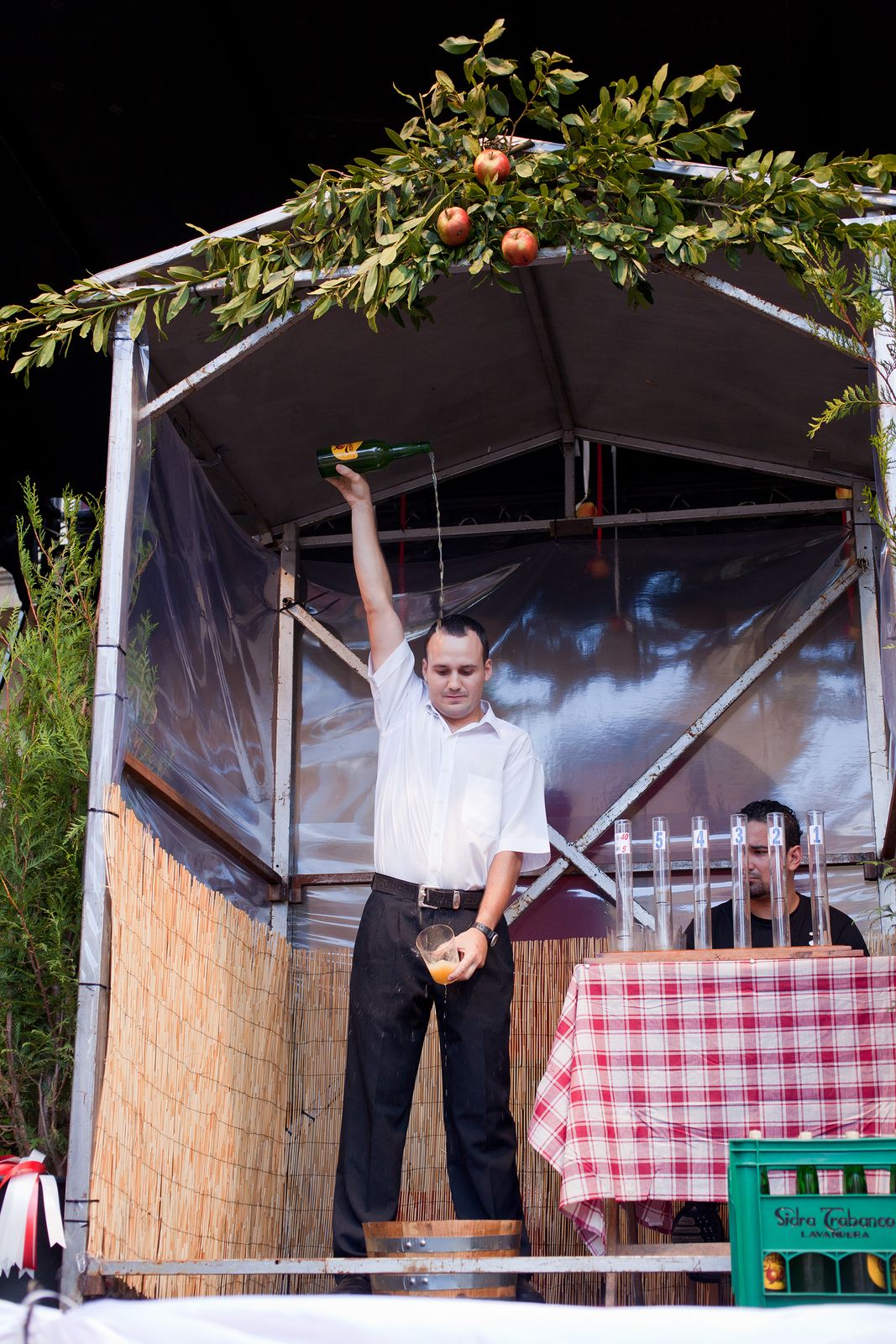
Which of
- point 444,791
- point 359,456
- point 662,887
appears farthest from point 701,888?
point 359,456

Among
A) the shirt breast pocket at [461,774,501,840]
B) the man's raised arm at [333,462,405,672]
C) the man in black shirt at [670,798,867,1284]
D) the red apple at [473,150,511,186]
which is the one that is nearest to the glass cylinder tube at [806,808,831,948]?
the man in black shirt at [670,798,867,1284]

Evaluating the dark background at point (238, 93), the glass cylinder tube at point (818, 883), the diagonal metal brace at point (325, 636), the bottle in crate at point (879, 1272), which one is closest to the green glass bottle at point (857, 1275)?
the bottle in crate at point (879, 1272)

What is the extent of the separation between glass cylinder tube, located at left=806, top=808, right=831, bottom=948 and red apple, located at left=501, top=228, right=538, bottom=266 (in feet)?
5.10

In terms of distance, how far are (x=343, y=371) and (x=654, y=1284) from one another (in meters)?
3.01

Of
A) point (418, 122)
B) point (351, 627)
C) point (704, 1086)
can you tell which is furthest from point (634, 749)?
point (418, 122)

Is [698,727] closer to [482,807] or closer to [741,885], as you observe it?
[482,807]

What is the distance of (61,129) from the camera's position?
172 inches

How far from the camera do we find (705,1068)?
3.08 metres

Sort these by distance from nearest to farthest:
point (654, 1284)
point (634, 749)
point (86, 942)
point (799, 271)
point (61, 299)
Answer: point (86, 942) < point (799, 271) < point (61, 299) < point (654, 1284) < point (634, 749)

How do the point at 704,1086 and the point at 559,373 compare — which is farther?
the point at 559,373

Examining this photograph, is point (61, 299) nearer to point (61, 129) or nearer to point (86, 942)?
point (61, 129)

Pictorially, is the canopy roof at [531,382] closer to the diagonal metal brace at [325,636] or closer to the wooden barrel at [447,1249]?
the diagonal metal brace at [325,636]

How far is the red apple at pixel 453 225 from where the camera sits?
11.2 ft

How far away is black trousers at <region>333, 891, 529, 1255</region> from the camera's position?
11.1 ft
